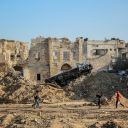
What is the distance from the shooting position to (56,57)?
67312mm

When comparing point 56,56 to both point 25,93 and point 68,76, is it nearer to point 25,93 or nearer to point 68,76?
point 68,76

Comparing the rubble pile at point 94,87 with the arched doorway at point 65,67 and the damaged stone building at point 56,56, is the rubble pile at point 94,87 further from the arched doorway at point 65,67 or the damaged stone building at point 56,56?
the arched doorway at point 65,67

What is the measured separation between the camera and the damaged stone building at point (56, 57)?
66875 mm

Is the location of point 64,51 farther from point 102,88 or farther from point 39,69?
point 102,88

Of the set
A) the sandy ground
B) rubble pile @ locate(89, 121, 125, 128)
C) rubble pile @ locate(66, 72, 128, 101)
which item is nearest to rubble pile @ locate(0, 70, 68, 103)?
rubble pile @ locate(66, 72, 128, 101)

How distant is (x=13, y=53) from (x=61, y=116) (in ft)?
136

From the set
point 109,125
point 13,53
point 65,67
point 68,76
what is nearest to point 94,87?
point 68,76

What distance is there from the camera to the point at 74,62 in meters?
67.4

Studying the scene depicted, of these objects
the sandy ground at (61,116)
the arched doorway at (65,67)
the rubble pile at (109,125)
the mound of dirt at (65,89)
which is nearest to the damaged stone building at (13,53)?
the arched doorway at (65,67)

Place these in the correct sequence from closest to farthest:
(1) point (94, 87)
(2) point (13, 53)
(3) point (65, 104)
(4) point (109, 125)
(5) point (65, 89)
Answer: (4) point (109, 125)
(3) point (65, 104)
(5) point (65, 89)
(1) point (94, 87)
(2) point (13, 53)

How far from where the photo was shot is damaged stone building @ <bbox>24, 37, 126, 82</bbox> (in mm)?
66875

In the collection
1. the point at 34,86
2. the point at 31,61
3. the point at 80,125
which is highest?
the point at 31,61

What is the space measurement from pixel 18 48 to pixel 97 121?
148 ft

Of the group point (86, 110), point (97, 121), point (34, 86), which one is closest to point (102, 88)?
point (34, 86)
